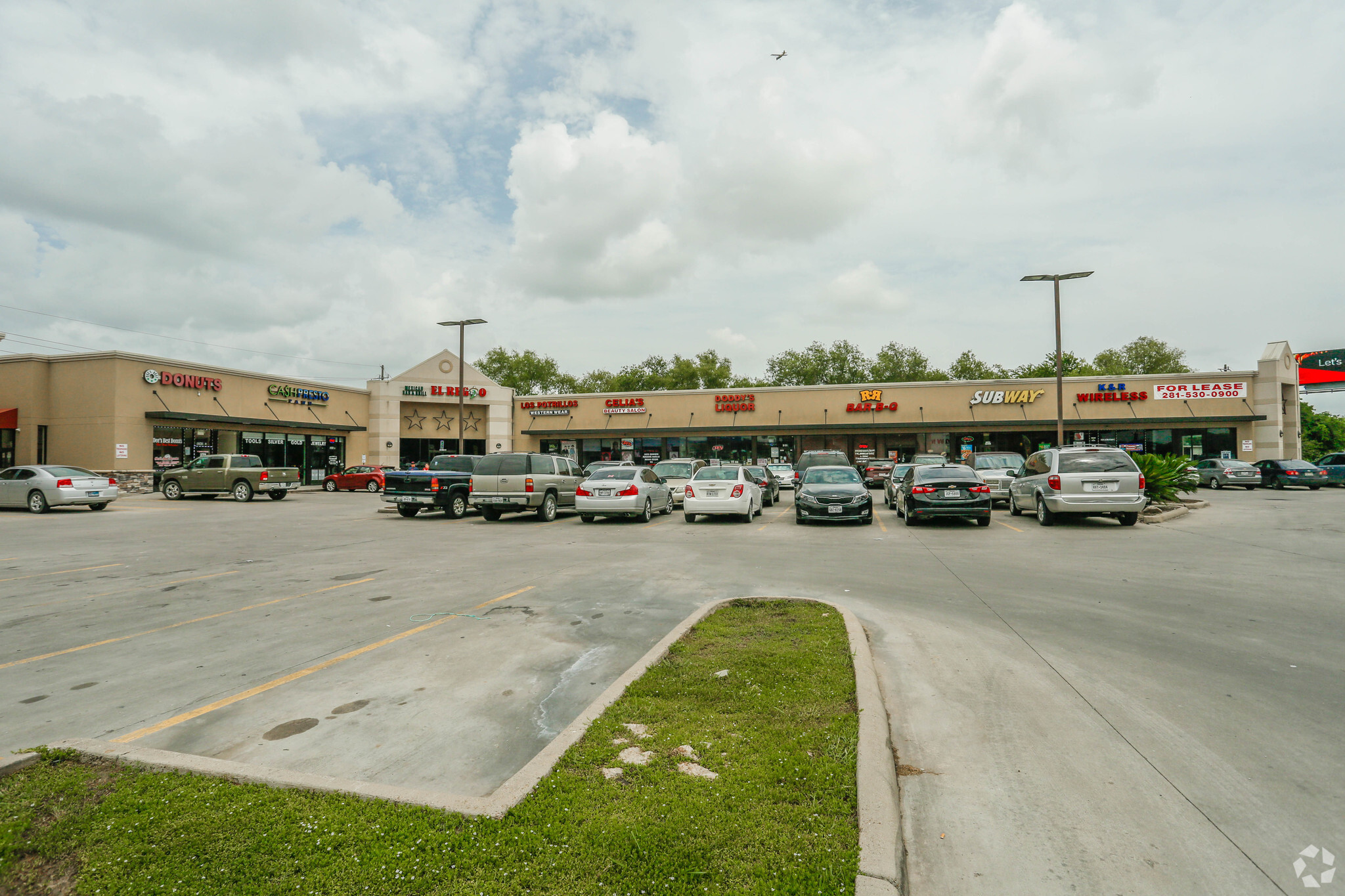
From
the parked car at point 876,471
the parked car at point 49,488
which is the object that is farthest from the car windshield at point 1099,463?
the parked car at point 49,488

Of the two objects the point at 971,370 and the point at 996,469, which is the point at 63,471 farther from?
the point at 971,370

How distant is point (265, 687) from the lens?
5195 mm

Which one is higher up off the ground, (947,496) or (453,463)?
(453,463)

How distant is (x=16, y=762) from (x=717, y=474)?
1636 cm

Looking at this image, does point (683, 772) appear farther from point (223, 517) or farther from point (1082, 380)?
point (1082, 380)

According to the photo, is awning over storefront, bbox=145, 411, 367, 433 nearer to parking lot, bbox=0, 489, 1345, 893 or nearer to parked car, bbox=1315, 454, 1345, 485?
parking lot, bbox=0, 489, 1345, 893

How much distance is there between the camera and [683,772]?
3469 millimetres

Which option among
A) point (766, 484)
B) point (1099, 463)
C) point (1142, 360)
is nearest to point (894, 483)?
point (766, 484)

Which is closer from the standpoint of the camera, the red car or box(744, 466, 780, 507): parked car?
box(744, 466, 780, 507): parked car

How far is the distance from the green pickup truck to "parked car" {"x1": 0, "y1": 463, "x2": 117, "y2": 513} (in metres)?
4.67

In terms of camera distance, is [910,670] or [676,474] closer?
[910,670]

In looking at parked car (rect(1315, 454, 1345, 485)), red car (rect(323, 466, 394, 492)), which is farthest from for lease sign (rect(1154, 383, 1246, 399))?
red car (rect(323, 466, 394, 492))

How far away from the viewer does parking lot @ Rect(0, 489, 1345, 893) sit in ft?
10.7

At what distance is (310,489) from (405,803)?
4194 centimetres
